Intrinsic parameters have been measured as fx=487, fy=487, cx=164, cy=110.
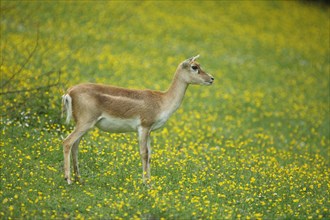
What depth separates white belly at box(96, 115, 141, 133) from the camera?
10.0m

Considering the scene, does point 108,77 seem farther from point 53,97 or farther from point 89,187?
point 89,187

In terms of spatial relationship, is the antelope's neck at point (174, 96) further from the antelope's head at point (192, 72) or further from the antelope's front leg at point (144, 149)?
the antelope's front leg at point (144, 149)

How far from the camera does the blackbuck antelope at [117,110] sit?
979 centimetres

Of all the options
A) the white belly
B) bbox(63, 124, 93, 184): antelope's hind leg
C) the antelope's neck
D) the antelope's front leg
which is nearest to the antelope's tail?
bbox(63, 124, 93, 184): antelope's hind leg

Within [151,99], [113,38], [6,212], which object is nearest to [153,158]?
[151,99]

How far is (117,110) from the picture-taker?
395 inches

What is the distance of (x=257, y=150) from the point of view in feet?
46.5

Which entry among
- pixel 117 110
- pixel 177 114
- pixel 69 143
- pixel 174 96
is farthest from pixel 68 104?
pixel 177 114

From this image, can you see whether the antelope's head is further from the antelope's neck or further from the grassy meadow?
the grassy meadow

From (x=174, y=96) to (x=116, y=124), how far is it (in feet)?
4.82

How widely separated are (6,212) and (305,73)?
19.0 m

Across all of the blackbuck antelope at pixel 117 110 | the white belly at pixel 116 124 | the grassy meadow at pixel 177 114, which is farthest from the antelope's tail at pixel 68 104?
the grassy meadow at pixel 177 114

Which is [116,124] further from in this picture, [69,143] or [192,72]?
[192,72]

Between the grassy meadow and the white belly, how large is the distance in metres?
1.02
